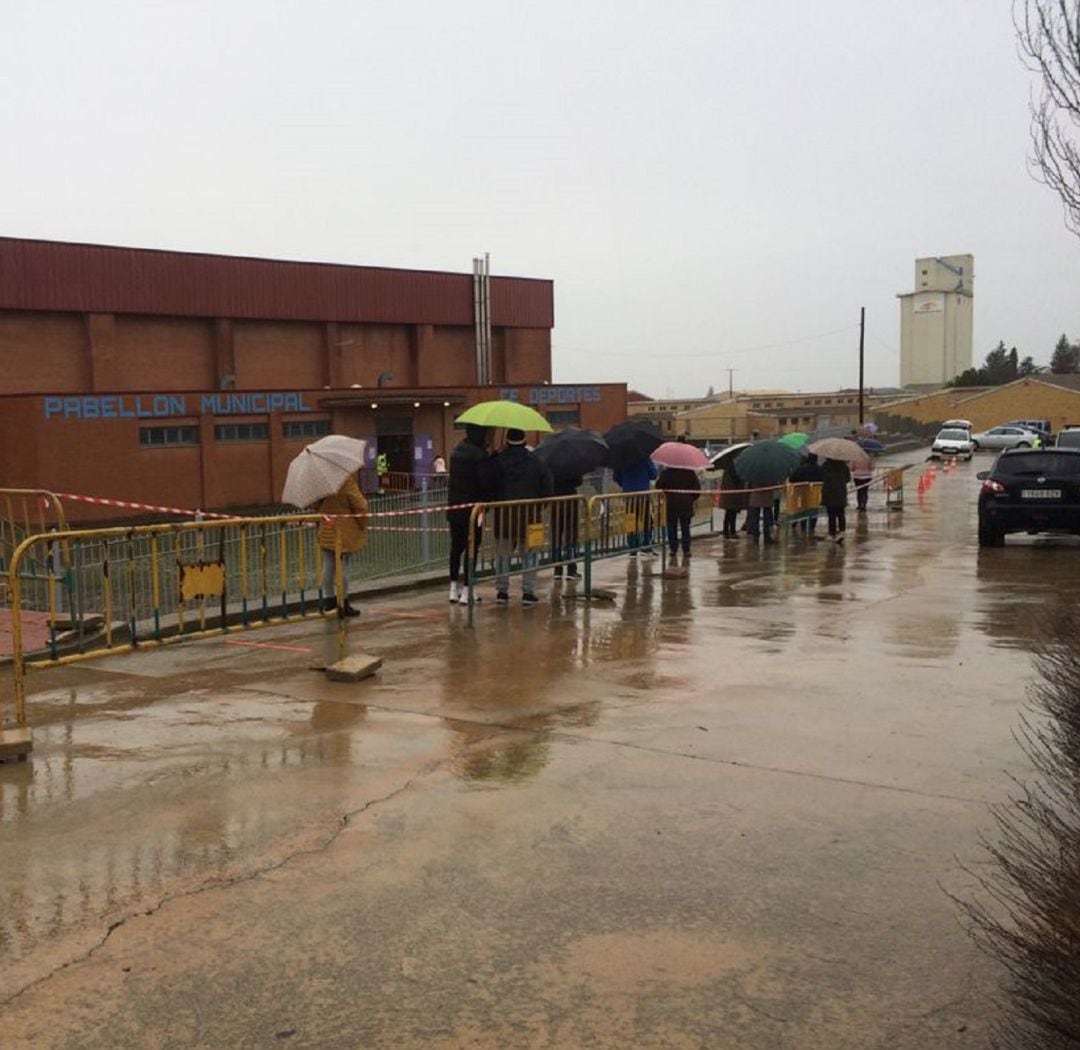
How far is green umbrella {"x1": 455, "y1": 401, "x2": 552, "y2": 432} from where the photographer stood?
1104 cm

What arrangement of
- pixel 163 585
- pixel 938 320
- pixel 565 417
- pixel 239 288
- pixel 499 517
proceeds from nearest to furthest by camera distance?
1. pixel 163 585
2. pixel 499 517
3. pixel 239 288
4. pixel 565 417
5. pixel 938 320

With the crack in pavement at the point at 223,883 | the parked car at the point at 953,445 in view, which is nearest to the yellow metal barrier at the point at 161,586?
the crack in pavement at the point at 223,883

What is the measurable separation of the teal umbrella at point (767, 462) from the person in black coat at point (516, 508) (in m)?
6.20

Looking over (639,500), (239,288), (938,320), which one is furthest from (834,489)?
(938,320)

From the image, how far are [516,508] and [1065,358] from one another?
156 metres

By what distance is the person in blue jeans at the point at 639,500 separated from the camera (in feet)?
44.0

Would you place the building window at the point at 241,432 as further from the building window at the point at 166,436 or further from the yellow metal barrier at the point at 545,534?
the yellow metal barrier at the point at 545,534

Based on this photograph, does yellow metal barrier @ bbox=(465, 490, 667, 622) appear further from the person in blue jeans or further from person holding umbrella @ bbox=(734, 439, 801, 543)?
person holding umbrella @ bbox=(734, 439, 801, 543)

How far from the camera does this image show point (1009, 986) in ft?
11.0

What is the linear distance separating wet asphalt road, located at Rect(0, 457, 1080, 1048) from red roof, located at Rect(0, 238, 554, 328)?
117 ft

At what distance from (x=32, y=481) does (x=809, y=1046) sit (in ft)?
113

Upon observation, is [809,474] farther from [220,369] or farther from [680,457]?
[220,369]

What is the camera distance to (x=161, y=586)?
11.0 meters

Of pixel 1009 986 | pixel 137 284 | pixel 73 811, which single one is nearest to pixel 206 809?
pixel 73 811
